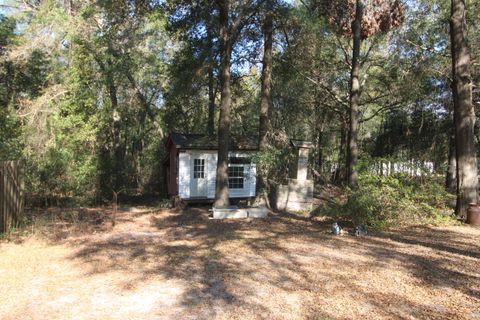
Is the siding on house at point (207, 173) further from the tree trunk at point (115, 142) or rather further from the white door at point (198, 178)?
the tree trunk at point (115, 142)

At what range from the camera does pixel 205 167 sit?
16.7 meters

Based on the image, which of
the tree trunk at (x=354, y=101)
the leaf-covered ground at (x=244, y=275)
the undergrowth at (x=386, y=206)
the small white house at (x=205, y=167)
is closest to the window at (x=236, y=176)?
the small white house at (x=205, y=167)

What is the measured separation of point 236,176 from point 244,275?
11.6 metres

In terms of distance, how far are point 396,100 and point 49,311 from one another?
21.2 m

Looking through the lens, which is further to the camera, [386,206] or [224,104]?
[224,104]

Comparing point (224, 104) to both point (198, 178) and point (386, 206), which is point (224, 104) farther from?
point (386, 206)

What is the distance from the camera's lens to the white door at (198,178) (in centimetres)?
1645

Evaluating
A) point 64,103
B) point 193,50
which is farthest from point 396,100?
point 64,103

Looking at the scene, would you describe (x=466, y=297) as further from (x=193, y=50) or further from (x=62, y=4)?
(x=62, y=4)

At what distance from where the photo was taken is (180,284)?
17.2 ft

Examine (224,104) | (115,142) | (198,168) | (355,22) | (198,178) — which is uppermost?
(355,22)

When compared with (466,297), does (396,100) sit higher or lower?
higher

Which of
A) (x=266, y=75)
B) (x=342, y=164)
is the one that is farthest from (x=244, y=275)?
(x=342, y=164)

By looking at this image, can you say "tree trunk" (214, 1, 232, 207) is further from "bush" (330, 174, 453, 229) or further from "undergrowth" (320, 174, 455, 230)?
"bush" (330, 174, 453, 229)
